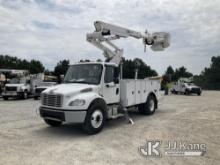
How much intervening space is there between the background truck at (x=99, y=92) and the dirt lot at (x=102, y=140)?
0.56 m

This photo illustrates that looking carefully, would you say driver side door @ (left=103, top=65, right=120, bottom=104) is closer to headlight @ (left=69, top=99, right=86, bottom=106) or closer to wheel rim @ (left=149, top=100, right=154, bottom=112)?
headlight @ (left=69, top=99, right=86, bottom=106)

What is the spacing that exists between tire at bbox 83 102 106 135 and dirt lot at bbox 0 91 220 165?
0.67 feet

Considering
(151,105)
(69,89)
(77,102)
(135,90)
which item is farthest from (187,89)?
(77,102)

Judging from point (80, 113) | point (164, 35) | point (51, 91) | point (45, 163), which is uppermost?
point (164, 35)

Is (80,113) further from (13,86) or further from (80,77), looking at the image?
(13,86)

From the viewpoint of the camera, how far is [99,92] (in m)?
8.52

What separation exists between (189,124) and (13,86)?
60.4 ft

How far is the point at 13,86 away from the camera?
2327 centimetres

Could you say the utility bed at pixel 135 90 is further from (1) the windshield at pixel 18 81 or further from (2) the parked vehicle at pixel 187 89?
(2) the parked vehicle at pixel 187 89

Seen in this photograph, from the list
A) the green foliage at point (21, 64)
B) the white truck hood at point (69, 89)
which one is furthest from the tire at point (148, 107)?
the green foliage at point (21, 64)

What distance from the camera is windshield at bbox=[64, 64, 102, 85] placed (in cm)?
869

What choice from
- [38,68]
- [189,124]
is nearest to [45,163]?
[189,124]

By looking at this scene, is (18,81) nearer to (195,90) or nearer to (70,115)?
(70,115)

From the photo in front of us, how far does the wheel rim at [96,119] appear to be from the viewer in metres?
7.90
